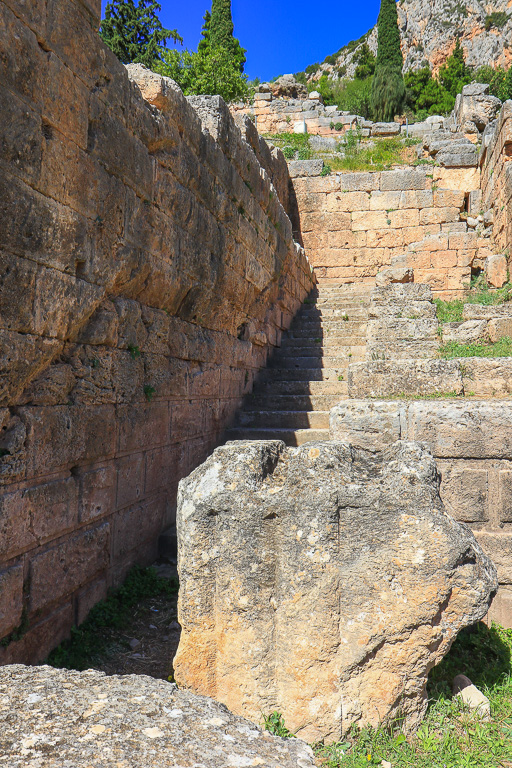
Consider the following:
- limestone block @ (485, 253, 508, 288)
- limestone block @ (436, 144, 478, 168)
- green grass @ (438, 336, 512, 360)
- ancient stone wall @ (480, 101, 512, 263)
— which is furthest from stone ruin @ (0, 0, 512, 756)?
limestone block @ (436, 144, 478, 168)

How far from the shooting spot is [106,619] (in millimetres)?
3682

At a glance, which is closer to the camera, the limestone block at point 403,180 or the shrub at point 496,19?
the limestone block at point 403,180

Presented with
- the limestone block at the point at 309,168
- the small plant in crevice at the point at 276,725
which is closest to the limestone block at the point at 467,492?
the small plant in crevice at the point at 276,725

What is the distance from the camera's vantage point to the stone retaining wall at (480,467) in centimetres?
342

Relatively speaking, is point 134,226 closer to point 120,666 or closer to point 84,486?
point 84,486

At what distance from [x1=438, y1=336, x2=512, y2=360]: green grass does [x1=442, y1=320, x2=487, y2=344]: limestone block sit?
0.10 m

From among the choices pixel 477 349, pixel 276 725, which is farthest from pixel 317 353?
pixel 276 725

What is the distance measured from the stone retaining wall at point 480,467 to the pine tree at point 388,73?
26.1 m

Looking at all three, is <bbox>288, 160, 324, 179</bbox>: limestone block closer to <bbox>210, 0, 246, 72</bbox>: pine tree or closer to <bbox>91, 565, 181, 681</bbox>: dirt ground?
<bbox>91, 565, 181, 681</bbox>: dirt ground

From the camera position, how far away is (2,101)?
8.62 feet

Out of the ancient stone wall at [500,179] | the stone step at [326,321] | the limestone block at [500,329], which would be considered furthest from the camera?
the ancient stone wall at [500,179]

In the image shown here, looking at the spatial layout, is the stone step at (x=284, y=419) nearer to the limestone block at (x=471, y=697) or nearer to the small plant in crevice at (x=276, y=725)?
the limestone block at (x=471, y=697)

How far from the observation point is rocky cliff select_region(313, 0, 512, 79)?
1732 inches

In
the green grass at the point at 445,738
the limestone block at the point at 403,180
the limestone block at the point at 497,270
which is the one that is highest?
the limestone block at the point at 403,180
